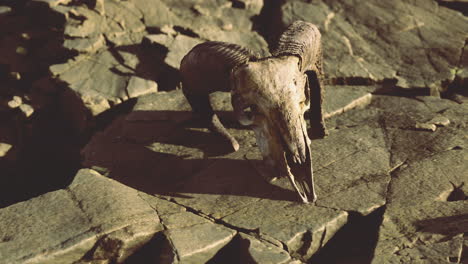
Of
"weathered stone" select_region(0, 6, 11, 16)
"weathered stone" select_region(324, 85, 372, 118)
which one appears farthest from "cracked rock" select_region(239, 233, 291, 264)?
"weathered stone" select_region(0, 6, 11, 16)

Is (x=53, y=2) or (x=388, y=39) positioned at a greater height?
(x=53, y=2)

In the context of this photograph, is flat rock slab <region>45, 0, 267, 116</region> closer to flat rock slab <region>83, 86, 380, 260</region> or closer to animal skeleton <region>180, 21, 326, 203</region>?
flat rock slab <region>83, 86, 380, 260</region>

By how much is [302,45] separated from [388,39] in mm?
3514

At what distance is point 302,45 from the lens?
5.22 meters

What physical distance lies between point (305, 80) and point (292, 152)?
30.2 inches

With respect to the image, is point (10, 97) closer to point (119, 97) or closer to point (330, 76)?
point (119, 97)

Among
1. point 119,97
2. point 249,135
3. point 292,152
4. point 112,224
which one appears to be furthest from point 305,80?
point 119,97

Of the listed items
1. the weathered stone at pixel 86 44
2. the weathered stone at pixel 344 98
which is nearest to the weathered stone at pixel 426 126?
the weathered stone at pixel 344 98

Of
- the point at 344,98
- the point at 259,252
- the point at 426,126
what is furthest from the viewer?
the point at 344,98

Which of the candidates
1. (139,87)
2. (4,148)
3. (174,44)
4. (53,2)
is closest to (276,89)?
(139,87)

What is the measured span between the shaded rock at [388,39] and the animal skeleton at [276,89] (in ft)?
7.41

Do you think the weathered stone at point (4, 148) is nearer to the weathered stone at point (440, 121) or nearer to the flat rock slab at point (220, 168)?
the flat rock slab at point (220, 168)

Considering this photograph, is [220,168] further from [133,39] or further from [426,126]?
[133,39]

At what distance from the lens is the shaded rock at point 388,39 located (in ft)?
24.4
